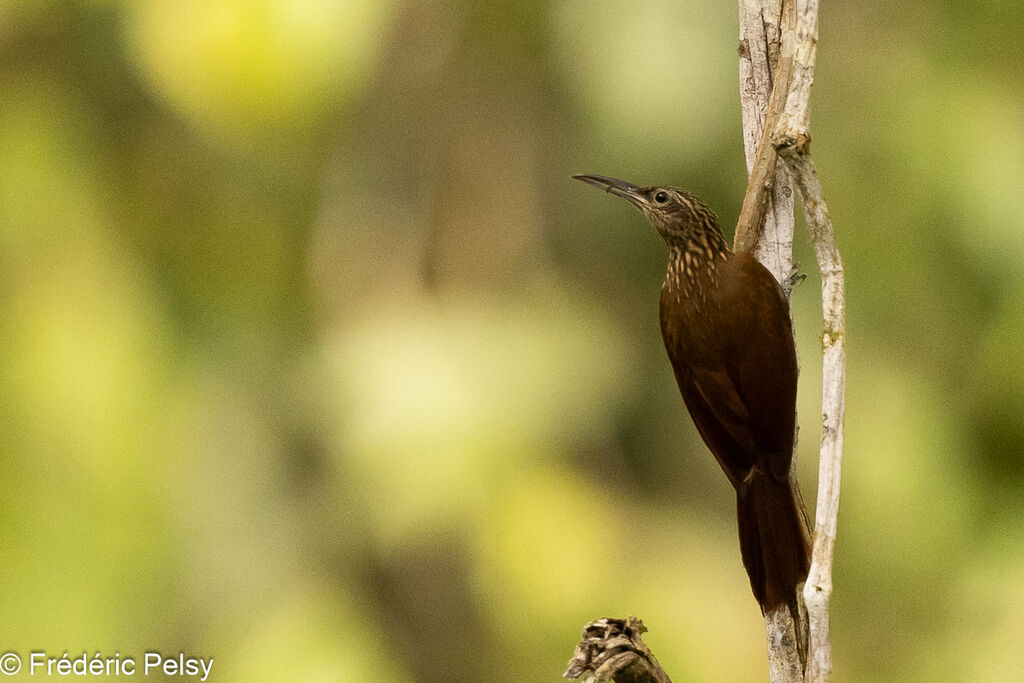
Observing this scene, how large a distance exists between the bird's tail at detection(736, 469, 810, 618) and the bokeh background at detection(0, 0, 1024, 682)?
877 mm

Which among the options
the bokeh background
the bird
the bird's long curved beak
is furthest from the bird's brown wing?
the bokeh background

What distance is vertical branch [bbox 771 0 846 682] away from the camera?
0.69 m

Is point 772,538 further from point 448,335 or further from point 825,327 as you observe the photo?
point 448,335

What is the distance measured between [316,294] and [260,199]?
20 centimetres

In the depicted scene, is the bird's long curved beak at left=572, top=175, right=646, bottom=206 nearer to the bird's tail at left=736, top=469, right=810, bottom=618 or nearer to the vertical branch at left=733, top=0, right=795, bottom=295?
the vertical branch at left=733, top=0, right=795, bottom=295

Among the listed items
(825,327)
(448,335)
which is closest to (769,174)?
(825,327)

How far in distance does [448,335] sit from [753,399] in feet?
3.41

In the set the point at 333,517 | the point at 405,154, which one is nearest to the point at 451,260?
the point at 405,154

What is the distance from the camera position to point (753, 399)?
0.77m

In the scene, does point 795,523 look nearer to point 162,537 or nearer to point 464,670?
point 464,670

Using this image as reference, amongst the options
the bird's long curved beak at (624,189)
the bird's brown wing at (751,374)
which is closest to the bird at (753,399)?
the bird's brown wing at (751,374)

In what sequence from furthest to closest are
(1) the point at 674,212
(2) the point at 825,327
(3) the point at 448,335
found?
(3) the point at 448,335, (1) the point at 674,212, (2) the point at 825,327

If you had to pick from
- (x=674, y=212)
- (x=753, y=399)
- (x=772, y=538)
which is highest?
(x=674, y=212)

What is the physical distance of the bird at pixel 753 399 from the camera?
2.50 ft
